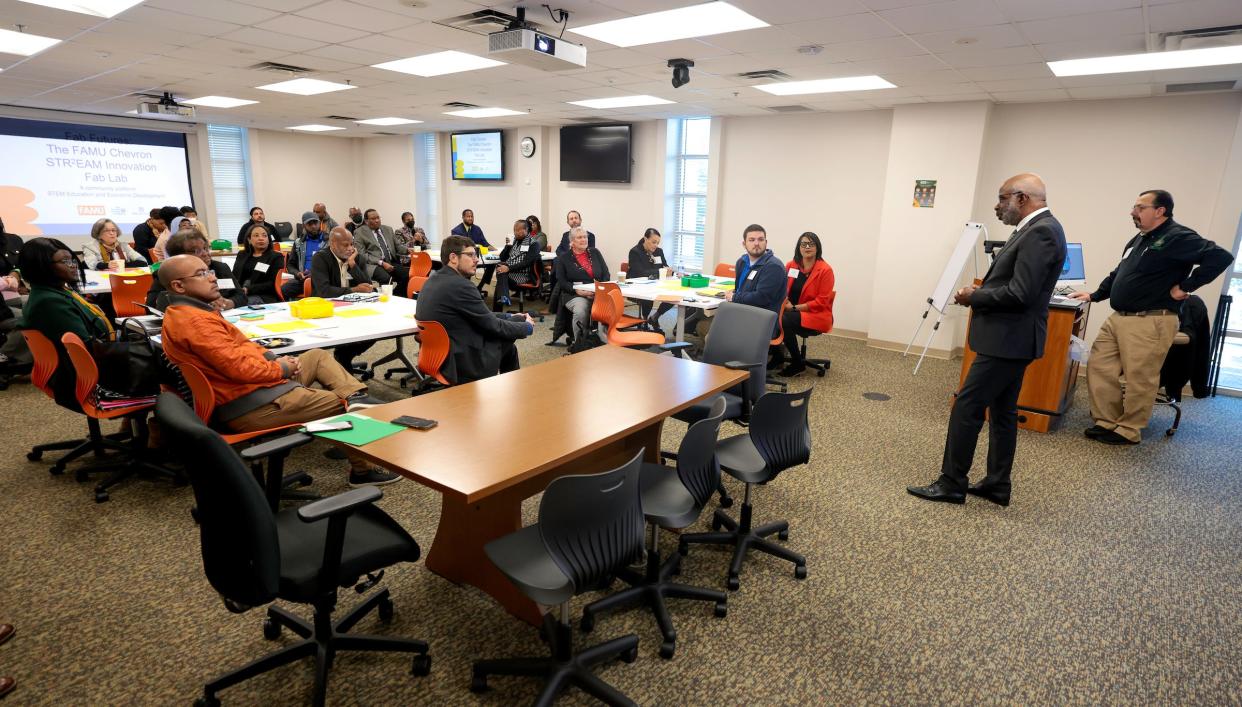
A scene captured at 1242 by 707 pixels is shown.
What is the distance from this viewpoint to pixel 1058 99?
21.2 ft

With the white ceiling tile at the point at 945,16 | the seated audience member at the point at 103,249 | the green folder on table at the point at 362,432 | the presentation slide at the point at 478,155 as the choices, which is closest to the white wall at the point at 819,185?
the white ceiling tile at the point at 945,16

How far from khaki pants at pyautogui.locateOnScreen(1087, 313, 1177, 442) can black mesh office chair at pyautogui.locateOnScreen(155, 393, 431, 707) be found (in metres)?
5.13

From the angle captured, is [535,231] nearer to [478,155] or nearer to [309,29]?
[478,155]

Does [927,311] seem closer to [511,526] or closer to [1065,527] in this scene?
[1065,527]

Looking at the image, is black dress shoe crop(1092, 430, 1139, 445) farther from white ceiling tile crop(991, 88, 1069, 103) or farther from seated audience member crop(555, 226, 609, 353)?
seated audience member crop(555, 226, 609, 353)

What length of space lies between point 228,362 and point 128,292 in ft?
11.5

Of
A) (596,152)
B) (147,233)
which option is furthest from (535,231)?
(147,233)

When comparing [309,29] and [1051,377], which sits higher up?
[309,29]

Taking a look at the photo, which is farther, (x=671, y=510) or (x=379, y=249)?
(x=379, y=249)

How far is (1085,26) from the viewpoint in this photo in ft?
12.9

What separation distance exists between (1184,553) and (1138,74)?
159 inches

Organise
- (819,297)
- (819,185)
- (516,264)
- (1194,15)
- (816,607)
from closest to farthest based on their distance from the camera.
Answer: (816,607), (1194,15), (819,297), (819,185), (516,264)

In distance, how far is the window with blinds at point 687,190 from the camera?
9.45 m

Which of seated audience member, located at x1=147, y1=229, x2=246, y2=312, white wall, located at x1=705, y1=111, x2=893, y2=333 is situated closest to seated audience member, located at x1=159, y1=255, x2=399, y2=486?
seated audience member, located at x1=147, y1=229, x2=246, y2=312
